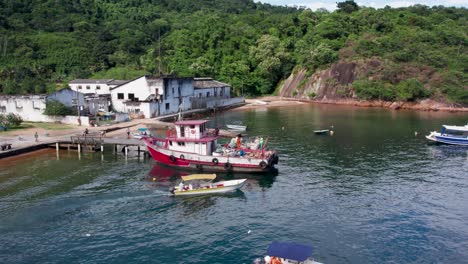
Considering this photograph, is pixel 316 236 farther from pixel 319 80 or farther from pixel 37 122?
pixel 319 80

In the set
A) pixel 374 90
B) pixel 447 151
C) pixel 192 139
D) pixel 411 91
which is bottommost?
pixel 447 151

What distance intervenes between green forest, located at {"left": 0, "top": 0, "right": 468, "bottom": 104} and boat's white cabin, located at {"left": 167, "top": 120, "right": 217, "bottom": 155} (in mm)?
72603

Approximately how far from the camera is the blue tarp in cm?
2995

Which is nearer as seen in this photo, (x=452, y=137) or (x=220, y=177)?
(x=220, y=177)

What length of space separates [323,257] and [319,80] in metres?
112

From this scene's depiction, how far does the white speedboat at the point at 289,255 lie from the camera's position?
29938 mm

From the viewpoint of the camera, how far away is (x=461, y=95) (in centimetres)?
11719

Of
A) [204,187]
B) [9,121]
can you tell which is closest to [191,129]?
[204,187]

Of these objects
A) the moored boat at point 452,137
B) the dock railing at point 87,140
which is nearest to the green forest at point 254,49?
the moored boat at point 452,137

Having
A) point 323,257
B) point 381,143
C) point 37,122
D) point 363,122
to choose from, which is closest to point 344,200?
point 323,257

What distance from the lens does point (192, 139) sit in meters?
57.0

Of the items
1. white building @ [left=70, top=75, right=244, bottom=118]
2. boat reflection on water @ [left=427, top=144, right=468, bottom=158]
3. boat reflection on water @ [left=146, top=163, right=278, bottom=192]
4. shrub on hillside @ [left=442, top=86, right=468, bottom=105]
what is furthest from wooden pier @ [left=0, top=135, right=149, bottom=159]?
shrub on hillside @ [left=442, top=86, right=468, bottom=105]

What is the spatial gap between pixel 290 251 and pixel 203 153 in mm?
28438

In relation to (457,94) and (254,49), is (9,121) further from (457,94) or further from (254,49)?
(457,94)
